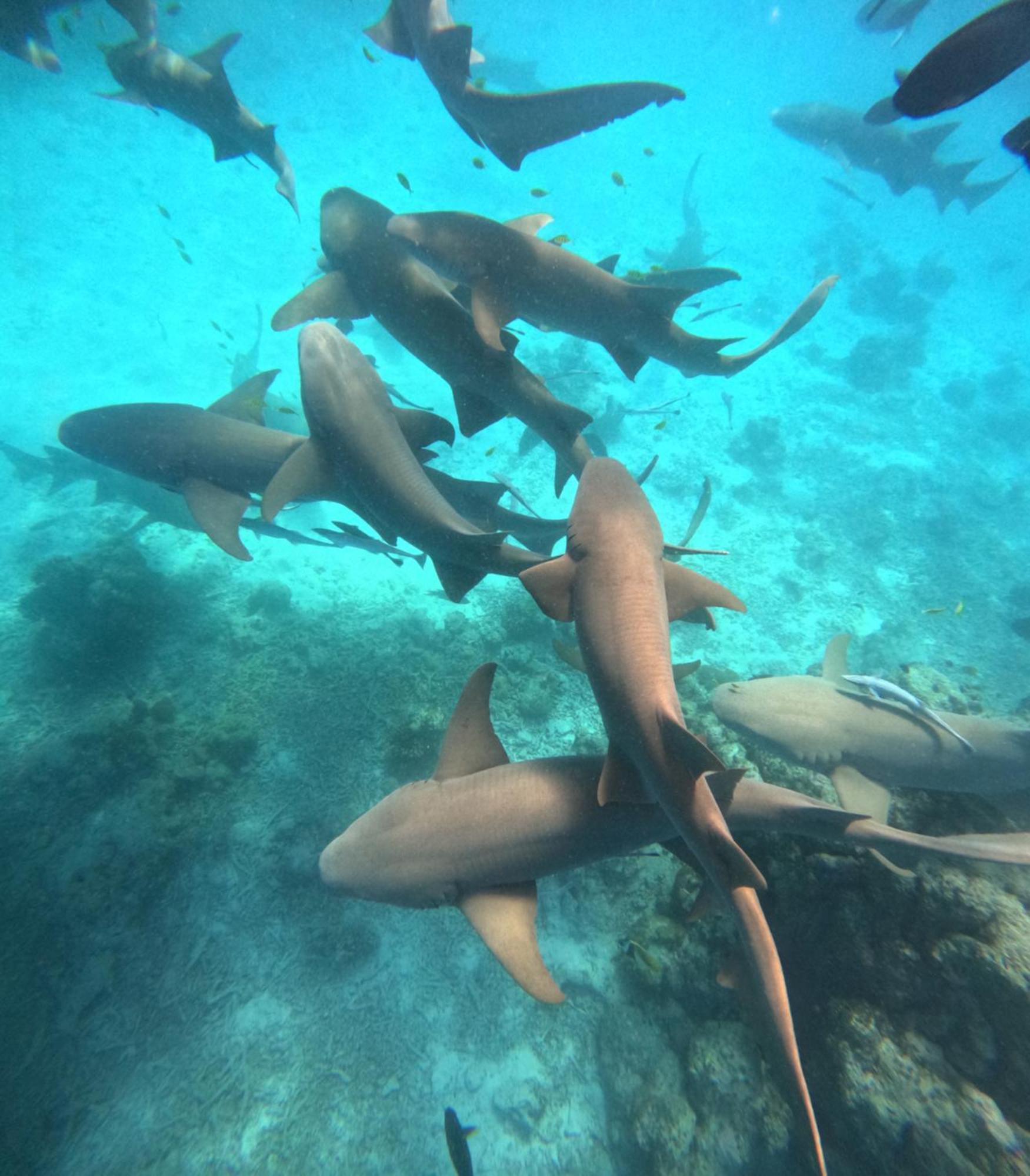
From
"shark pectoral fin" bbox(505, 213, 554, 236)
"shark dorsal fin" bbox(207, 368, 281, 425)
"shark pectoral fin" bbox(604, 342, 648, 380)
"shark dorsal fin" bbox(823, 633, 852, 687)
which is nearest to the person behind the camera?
"shark pectoral fin" bbox(604, 342, 648, 380)

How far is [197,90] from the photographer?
799 centimetres

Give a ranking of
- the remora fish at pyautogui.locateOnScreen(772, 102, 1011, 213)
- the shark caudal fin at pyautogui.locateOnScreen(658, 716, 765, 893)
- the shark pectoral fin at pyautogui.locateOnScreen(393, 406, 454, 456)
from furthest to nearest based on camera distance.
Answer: the remora fish at pyautogui.locateOnScreen(772, 102, 1011, 213), the shark pectoral fin at pyautogui.locateOnScreen(393, 406, 454, 456), the shark caudal fin at pyautogui.locateOnScreen(658, 716, 765, 893)

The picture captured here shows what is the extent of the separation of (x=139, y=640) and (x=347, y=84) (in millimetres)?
54267

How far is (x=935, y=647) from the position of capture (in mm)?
13672

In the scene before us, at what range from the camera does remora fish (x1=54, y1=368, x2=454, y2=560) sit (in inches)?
221

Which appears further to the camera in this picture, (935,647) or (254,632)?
(935,647)

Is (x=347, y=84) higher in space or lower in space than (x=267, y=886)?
higher

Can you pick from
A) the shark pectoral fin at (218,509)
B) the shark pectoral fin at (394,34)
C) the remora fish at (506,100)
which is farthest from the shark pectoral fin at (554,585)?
the shark pectoral fin at (394,34)

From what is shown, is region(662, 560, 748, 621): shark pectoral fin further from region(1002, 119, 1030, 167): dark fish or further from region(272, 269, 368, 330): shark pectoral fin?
region(272, 269, 368, 330): shark pectoral fin

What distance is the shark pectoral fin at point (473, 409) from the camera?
5.71 metres

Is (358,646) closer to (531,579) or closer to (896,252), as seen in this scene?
(531,579)

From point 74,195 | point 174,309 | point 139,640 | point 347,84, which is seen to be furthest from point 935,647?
point 347,84

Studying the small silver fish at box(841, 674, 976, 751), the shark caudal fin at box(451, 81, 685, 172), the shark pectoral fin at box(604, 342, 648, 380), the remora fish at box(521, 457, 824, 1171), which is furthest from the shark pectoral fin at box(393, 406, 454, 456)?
the small silver fish at box(841, 674, 976, 751)

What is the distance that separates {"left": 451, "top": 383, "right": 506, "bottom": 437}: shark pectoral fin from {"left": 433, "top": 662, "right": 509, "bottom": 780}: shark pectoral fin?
3.13 m
